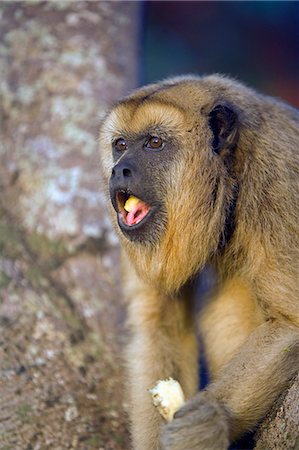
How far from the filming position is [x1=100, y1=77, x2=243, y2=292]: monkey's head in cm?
324

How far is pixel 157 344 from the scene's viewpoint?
12.5 feet

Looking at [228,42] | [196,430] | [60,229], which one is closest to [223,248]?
[196,430]

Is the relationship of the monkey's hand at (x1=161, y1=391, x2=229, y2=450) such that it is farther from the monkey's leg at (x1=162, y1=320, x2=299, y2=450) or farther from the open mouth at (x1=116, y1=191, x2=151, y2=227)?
the open mouth at (x1=116, y1=191, x2=151, y2=227)

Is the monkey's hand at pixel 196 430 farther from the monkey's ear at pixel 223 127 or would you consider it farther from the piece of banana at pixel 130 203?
the monkey's ear at pixel 223 127

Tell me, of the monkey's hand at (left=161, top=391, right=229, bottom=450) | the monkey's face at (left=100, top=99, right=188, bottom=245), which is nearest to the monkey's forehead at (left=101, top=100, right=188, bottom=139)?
the monkey's face at (left=100, top=99, right=188, bottom=245)

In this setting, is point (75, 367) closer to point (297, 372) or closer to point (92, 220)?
point (92, 220)

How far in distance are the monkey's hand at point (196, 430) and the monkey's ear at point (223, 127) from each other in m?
1.19

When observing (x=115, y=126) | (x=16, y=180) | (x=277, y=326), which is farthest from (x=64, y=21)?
(x=277, y=326)

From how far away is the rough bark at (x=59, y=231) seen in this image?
3488 mm

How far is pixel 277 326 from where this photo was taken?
120 inches

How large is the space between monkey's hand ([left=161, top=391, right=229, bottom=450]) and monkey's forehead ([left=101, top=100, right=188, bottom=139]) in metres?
1.27

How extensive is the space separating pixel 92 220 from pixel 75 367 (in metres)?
1.03

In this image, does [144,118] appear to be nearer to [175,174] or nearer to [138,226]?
[175,174]

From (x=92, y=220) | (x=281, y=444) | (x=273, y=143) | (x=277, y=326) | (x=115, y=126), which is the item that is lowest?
(x=281, y=444)
